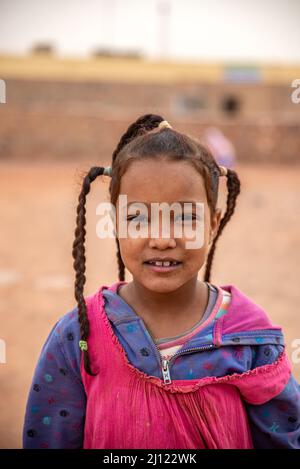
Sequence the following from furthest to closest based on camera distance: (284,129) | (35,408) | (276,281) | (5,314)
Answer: (284,129), (276,281), (5,314), (35,408)

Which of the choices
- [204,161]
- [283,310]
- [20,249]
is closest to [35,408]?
[204,161]

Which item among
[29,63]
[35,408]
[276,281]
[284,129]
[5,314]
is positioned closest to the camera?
[35,408]

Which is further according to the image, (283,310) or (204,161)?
(283,310)

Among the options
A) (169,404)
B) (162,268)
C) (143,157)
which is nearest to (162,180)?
(143,157)

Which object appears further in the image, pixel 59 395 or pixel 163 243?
pixel 59 395

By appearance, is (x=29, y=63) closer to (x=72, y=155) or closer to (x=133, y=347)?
(x=72, y=155)

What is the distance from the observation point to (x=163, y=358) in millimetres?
1714

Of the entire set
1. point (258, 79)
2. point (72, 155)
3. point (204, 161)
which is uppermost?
point (258, 79)

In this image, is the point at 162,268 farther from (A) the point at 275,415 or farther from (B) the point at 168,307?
(A) the point at 275,415

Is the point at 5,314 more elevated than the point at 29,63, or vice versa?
the point at 29,63

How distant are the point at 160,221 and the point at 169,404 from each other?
52 cm

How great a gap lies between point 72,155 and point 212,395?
17.3 meters

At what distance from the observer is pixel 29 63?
93.9ft
